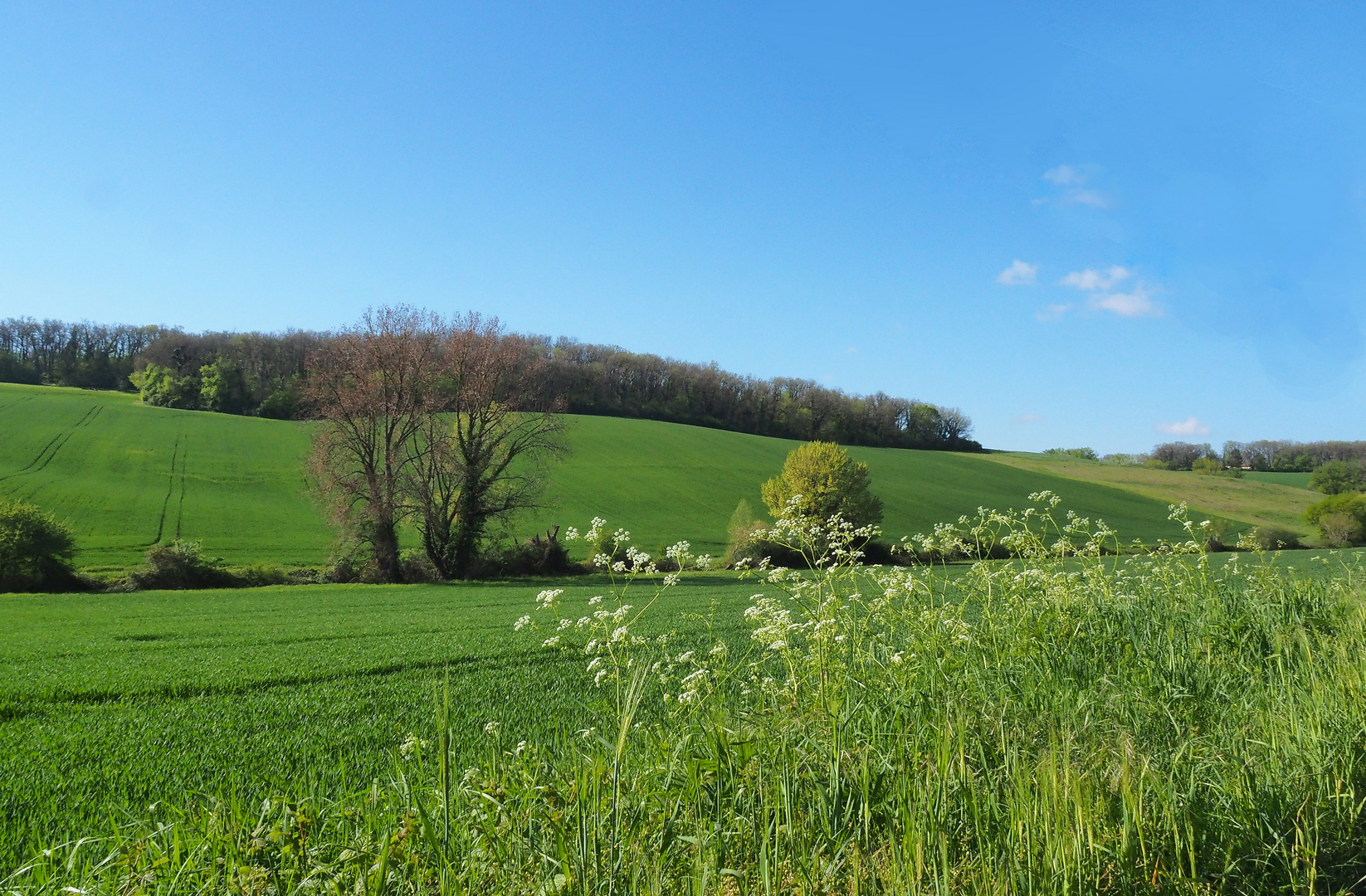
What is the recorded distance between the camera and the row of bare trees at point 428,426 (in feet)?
112

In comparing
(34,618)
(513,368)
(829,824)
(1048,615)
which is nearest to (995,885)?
(829,824)

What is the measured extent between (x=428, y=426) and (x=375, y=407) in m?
2.39

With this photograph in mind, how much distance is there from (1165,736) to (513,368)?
111 ft

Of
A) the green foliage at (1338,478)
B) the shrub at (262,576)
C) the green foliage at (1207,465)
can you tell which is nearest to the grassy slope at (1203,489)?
the green foliage at (1338,478)

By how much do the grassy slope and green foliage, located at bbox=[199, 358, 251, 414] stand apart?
83.7 metres

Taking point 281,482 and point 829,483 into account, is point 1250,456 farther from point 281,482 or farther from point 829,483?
point 281,482

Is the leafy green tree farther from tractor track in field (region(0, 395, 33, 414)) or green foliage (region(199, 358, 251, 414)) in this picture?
tractor track in field (region(0, 395, 33, 414))

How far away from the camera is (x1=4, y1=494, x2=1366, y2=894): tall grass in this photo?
8.41ft

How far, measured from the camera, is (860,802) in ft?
10.00

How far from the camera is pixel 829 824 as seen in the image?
288 centimetres

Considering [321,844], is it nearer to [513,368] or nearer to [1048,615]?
[1048,615]

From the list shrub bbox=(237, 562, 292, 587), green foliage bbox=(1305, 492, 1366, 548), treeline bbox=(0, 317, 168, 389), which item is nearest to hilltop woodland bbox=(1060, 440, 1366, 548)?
green foliage bbox=(1305, 492, 1366, 548)

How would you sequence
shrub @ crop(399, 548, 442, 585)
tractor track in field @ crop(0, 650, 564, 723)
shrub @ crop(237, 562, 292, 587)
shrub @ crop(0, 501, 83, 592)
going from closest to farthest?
1. tractor track in field @ crop(0, 650, 564, 723)
2. shrub @ crop(0, 501, 83, 592)
3. shrub @ crop(237, 562, 292, 587)
4. shrub @ crop(399, 548, 442, 585)

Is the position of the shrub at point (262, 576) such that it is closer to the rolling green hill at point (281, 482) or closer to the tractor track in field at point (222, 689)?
the rolling green hill at point (281, 482)
